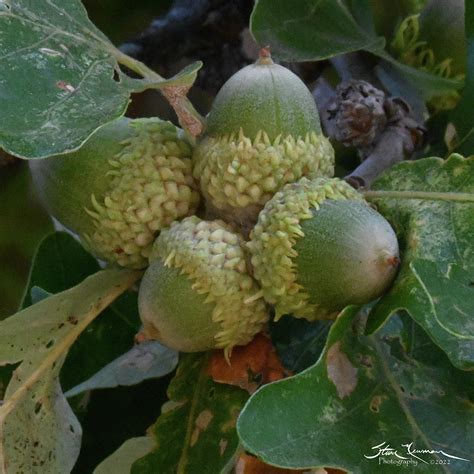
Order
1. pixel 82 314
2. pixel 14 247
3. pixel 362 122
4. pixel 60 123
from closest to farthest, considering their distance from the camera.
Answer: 1. pixel 60 123
2. pixel 82 314
3. pixel 362 122
4. pixel 14 247

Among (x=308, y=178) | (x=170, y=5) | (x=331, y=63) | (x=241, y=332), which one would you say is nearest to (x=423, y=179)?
(x=308, y=178)

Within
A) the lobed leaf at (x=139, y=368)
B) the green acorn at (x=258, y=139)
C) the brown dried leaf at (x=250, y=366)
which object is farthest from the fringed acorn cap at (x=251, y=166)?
the lobed leaf at (x=139, y=368)

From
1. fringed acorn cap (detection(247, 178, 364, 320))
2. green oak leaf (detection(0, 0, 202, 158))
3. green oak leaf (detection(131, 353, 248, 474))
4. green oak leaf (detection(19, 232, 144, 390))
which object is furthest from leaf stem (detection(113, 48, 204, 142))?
green oak leaf (detection(19, 232, 144, 390))

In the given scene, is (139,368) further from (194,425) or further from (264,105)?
(264,105)

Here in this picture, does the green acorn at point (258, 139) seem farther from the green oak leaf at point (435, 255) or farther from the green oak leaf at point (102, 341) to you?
the green oak leaf at point (102, 341)

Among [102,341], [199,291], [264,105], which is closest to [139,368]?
[102,341]

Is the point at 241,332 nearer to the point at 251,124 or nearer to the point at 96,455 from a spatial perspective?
the point at 251,124
